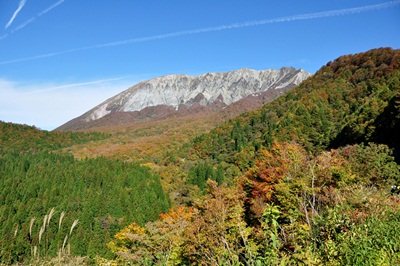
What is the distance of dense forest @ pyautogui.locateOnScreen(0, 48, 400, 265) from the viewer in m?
7.46

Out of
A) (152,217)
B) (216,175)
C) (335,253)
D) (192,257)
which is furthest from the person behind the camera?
(216,175)

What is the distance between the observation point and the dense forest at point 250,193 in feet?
24.5

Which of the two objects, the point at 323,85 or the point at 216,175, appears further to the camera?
the point at 323,85

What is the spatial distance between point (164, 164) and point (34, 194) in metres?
41.2

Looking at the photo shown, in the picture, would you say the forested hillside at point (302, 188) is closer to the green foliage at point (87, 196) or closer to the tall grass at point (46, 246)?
the tall grass at point (46, 246)

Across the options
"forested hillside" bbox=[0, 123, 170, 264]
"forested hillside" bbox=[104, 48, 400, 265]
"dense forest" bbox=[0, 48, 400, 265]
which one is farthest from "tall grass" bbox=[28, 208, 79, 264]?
"forested hillside" bbox=[0, 123, 170, 264]

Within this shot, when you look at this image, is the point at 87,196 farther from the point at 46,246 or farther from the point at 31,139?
the point at 31,139

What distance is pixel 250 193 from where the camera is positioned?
1329 inches

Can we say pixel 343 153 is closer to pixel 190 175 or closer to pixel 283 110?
pixel 190 175

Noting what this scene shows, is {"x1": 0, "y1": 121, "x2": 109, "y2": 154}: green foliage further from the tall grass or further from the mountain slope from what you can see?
the tall grass

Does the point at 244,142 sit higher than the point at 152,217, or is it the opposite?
the point at 244,142

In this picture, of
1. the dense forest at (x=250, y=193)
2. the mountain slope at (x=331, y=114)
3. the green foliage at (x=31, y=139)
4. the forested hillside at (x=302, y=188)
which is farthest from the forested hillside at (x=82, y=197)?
the green foliage at (x=31, y=139)

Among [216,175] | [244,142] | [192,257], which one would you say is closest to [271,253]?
[192,257]

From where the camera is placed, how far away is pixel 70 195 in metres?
83.6
